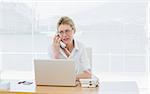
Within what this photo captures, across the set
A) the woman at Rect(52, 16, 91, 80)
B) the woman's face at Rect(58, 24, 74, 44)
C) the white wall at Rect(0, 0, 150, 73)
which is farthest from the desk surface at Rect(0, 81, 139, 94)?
the white wall at Rect(0, 0, 150, 73)

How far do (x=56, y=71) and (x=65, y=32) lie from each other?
2.17 ft

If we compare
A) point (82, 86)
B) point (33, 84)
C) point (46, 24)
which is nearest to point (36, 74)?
point (33, 84)

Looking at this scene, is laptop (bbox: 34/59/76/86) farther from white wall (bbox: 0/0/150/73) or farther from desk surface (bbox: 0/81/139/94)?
white wall (bbox: 0/0/150/73)

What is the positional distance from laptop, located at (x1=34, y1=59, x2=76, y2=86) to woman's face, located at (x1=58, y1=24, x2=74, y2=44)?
0.60 m

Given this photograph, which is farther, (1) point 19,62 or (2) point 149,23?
(1) point 19,62

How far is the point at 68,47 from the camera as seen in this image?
3.01 m

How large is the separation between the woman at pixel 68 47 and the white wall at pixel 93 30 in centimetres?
235

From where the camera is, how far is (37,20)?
5.42 meters

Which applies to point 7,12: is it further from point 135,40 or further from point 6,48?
point 135,40

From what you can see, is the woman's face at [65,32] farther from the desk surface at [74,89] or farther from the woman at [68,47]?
the desk surface at [74,89]

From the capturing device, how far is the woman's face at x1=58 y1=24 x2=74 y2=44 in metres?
2.97

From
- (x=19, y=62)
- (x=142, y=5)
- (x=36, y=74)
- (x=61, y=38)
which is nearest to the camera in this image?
(x=36, y=74)

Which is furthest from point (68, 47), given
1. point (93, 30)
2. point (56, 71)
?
point (93, 30)

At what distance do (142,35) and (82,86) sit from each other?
302cm
